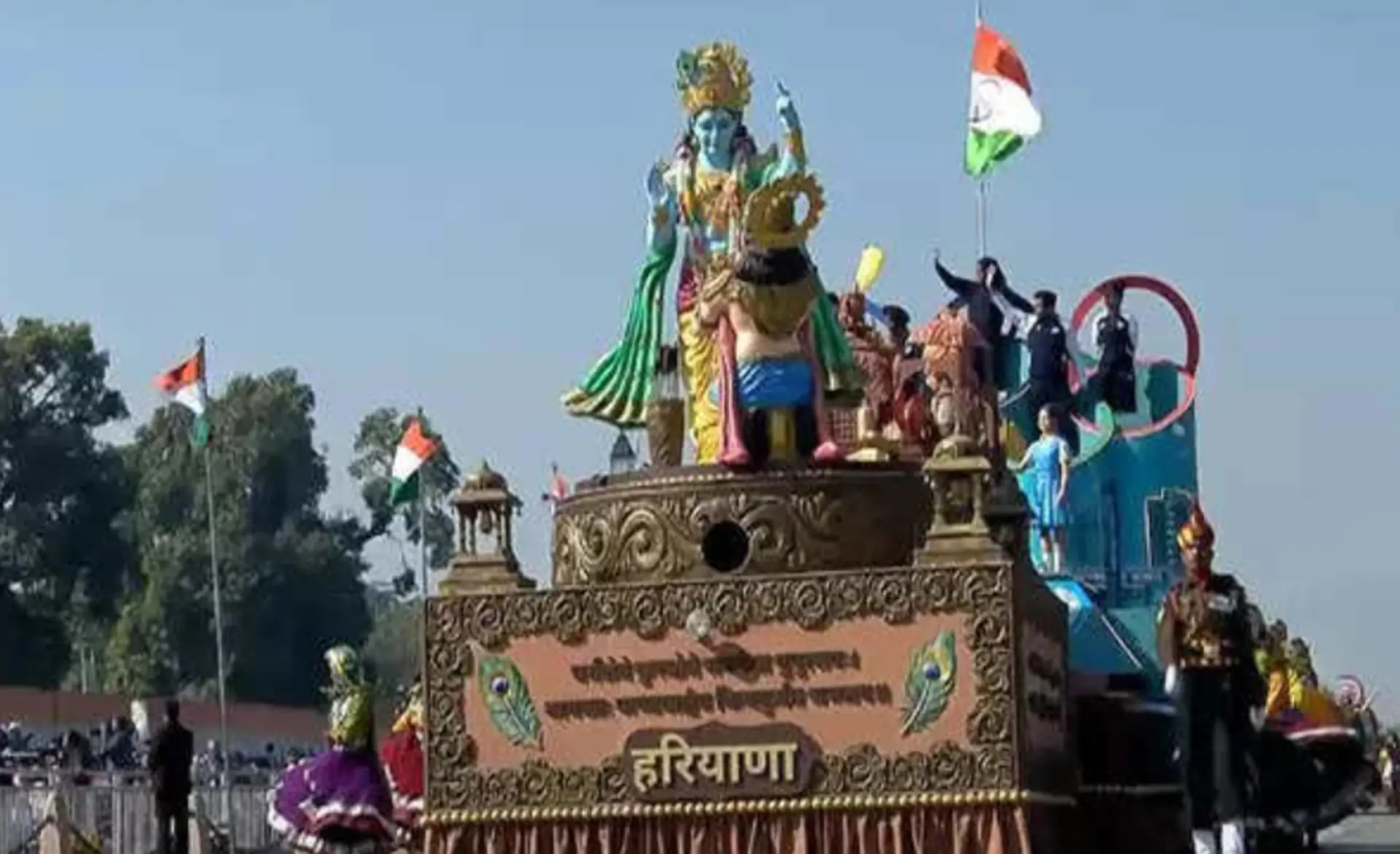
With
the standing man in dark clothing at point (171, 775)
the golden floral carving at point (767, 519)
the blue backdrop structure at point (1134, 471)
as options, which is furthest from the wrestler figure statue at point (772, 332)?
the standing man in dark clothing at point (171, 775)

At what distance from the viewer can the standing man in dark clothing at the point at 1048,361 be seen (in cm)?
1997

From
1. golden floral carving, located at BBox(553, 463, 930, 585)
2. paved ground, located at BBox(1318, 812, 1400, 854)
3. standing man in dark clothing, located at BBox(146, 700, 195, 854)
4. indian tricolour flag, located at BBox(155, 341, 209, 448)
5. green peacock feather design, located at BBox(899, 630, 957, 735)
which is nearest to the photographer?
green peacock feather design, located at BBox(899, 630, 957, 735)

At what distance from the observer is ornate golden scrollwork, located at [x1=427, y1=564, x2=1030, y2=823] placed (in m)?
12.1

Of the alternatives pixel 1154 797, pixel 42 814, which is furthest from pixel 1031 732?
pixel 42 814

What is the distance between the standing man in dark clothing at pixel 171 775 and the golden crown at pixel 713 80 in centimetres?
726

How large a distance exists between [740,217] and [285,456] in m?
51.2

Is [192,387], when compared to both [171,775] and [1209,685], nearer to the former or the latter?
[171,775]

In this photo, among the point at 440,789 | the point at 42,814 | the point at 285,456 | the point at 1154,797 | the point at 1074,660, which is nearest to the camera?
the point at 440,789

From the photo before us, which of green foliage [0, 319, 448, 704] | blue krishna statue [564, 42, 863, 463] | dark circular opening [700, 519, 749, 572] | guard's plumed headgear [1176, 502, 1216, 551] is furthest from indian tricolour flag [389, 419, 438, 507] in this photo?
green foliage [0, 319, 448, 704]

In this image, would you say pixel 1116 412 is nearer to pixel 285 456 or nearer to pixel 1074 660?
pixel 1074 660

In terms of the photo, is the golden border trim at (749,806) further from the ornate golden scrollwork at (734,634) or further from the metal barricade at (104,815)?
the metal barricade at (104,815)

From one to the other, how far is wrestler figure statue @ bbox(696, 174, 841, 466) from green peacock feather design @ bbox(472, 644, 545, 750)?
150cm

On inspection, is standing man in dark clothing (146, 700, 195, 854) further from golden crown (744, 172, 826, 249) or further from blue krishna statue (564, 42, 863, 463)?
golden crown (744, 172, 826, 249)

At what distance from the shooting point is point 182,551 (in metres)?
56.8
